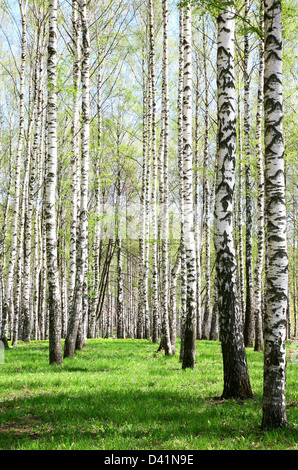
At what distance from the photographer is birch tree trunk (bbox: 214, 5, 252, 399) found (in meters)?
5.90

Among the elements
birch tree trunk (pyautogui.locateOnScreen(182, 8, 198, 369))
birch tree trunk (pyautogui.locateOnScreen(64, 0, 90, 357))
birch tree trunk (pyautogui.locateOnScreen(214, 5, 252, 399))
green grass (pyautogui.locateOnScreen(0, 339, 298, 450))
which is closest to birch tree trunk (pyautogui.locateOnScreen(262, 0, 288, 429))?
green grass (pyautogui.locateOnScreen(0, 339, 298, 450))

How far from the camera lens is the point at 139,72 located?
69.7 ft

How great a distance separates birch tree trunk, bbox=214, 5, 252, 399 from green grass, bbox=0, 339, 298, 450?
44cm

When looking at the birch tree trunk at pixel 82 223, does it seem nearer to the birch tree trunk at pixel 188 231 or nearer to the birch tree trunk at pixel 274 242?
the birch tree trunk at pixel 188 231

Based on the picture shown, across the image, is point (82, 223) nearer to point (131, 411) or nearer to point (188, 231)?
point (188, 231)

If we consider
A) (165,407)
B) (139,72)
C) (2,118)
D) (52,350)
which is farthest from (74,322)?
(2,118)

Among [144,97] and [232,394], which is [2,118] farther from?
[232,394]

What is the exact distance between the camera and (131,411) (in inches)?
215

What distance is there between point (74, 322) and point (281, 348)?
7860mm

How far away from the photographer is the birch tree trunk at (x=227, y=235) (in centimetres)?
590

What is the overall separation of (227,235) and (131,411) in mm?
3106

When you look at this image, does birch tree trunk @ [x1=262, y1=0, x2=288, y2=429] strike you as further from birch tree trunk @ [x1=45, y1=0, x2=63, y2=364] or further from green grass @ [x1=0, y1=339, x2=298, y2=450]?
birch tree trunk @ [x1=45, y1=0, x2=63, y2=364]

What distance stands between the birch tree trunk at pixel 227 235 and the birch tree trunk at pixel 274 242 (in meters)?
1.26

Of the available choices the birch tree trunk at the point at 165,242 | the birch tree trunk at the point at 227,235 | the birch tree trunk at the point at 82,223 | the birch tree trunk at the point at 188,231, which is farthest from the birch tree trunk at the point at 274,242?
the birch tree trunk at the point at 82,223
